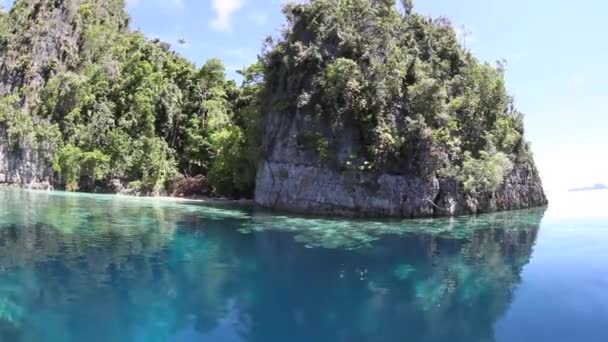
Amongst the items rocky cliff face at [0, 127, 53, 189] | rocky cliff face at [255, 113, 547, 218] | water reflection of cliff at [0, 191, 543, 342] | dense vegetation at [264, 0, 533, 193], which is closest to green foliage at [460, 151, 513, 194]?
dense vegetation at [264, 0, 533, 193]

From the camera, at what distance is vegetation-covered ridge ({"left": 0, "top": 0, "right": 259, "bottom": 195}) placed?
40469mm

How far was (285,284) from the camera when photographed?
→ 1121 cm

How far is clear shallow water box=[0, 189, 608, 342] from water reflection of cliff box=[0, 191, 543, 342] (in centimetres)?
4

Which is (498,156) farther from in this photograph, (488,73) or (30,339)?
(30,339)

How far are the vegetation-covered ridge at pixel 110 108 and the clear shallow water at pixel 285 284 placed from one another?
2009 cm

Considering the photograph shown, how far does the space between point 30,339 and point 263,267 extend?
6544 mm

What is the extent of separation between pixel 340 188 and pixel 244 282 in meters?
17.9

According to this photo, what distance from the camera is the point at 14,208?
23516mm

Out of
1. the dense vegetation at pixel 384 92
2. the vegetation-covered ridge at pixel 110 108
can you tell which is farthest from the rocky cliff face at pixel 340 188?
the vegetation-covered ridge at pixel 110 108

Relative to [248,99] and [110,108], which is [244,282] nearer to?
[248,99]

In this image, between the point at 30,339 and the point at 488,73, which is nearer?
the point at 30,339

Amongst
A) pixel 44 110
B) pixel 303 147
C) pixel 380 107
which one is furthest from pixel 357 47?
pixel 44 110

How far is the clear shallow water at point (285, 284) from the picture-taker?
817 centimetres

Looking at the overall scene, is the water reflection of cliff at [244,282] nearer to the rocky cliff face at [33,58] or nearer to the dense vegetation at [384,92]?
the dense vegetation at [384,92]
